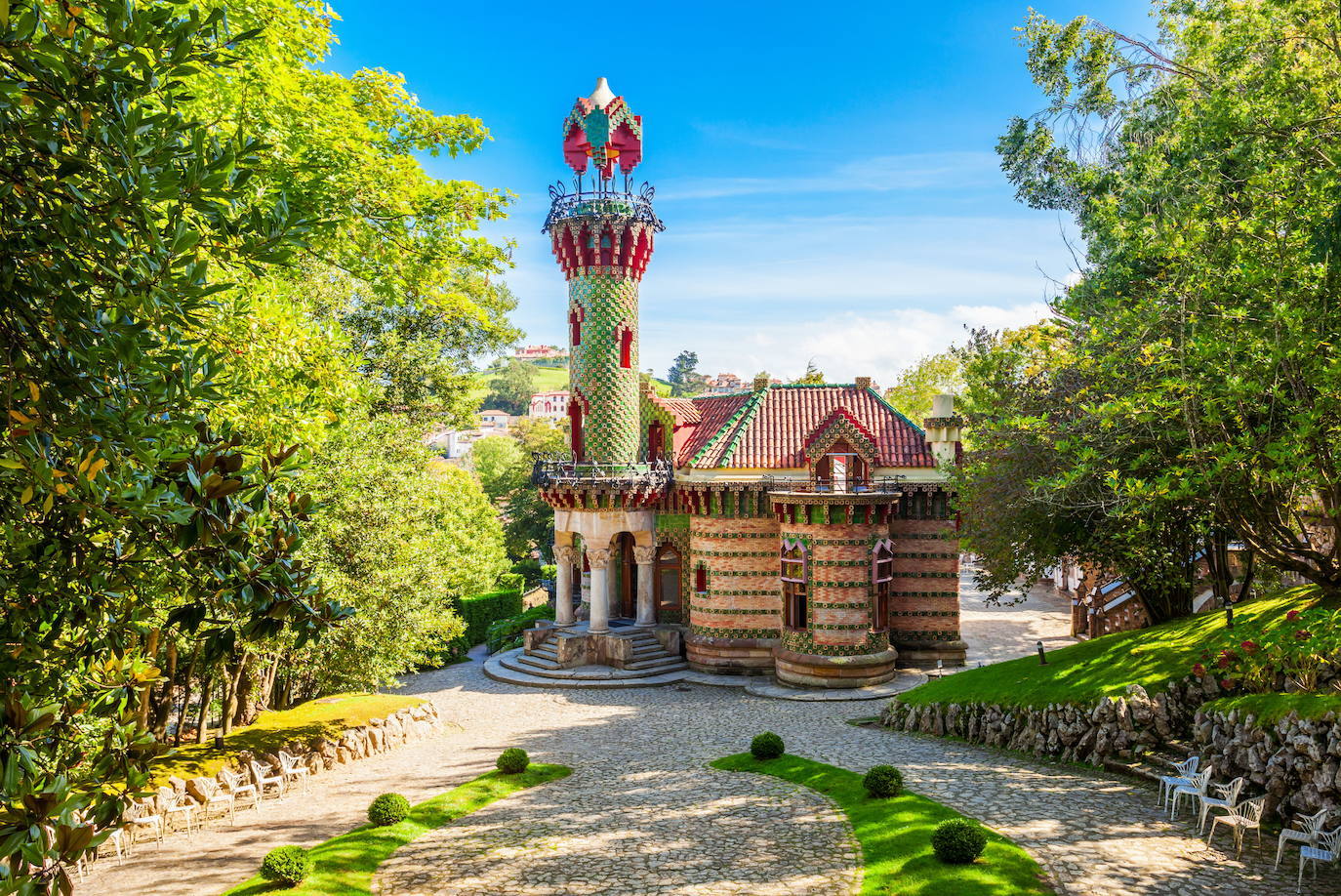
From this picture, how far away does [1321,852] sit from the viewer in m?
11.0

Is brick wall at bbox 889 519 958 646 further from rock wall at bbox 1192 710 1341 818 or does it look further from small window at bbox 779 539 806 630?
rock wall at bbox 1192 710 1341 818

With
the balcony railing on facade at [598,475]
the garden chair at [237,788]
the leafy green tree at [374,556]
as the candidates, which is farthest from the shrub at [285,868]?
the balcony railing on facade at [598,475]

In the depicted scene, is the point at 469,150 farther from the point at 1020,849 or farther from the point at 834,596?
the point at 834,596

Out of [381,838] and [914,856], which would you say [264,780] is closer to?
[381,838]

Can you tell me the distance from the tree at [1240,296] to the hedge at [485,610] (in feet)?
94.8

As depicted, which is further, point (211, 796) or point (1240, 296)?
point (211, 796)

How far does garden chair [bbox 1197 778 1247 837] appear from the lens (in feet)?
41.2

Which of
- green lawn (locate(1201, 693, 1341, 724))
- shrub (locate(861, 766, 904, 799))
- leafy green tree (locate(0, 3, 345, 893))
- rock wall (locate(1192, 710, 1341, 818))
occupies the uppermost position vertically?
leafy green tree (locate(0, 3, 345, 893))

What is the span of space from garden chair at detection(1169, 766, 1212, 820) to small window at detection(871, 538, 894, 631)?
542 inches

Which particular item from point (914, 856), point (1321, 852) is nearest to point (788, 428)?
point (914, 856)

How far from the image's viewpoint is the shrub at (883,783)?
15328 millimetres

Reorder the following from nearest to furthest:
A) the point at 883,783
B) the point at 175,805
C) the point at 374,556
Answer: the point at 883,783 → the point at 175,805 → the point at 374,556

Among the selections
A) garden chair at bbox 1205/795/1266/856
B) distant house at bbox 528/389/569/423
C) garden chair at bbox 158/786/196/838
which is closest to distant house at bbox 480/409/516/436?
distant house at bbox 528/389/569/423

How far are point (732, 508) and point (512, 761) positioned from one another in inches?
545
